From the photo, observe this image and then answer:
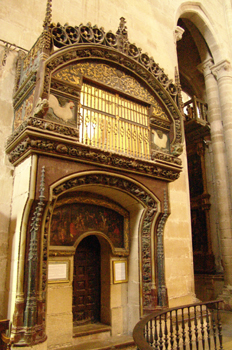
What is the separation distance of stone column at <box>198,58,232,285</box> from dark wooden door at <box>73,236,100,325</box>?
4611 millimetres

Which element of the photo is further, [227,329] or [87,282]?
[227,329]

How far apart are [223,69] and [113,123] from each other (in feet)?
21.5

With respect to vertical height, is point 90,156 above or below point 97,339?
above

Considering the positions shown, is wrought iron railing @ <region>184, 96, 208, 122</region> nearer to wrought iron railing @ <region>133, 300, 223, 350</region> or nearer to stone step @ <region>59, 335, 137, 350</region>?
wrought iron railing @ <region>133, 300, 223, 350</region>

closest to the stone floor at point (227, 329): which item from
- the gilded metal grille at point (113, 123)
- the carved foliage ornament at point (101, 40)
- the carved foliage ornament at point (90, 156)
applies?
the carved foliage ornament at point (90, 156)

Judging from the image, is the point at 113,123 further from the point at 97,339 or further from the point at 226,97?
the point at 226,97

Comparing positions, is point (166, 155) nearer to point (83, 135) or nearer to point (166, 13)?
point (83, 135)

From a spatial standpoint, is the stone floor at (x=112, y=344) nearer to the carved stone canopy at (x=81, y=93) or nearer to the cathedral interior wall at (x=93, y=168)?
the cathedral interior wall at (x=93, y=168)

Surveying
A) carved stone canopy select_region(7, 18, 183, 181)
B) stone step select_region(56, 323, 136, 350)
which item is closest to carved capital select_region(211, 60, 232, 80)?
carved stone canopy select_region(7, 18, 183, 181)

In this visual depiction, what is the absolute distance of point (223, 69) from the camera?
9633 mm

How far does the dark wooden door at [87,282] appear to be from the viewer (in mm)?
4961

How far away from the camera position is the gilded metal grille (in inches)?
180

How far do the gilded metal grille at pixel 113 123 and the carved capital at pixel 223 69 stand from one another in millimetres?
5577

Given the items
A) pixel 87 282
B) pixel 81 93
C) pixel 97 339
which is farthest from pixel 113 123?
pixel 97 339
